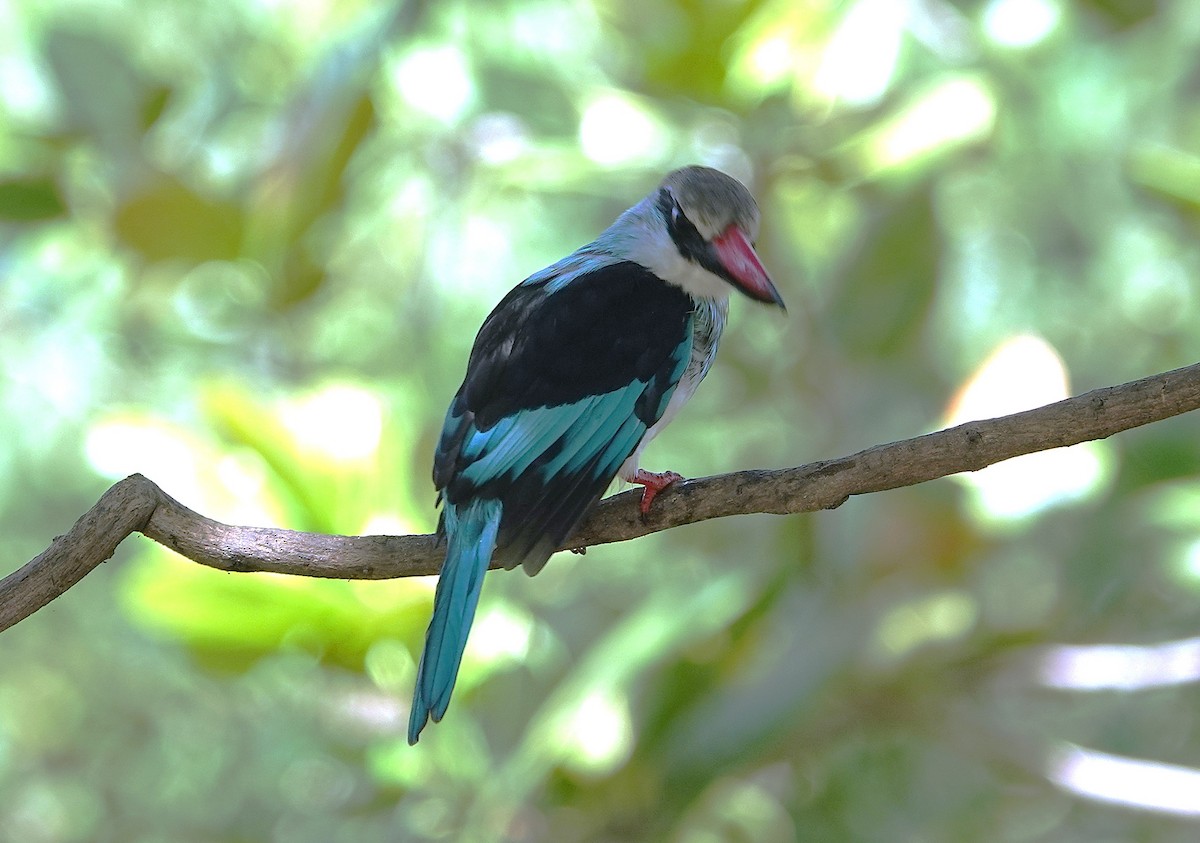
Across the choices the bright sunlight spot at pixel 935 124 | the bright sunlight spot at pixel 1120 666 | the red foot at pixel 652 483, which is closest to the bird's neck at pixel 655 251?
the red foot at pixel 652 483

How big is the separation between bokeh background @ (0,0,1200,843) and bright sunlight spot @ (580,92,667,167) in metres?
0.01

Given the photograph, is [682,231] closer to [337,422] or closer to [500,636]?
[337,422]

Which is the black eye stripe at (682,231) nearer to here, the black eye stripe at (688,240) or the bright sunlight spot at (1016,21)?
the black eye stripe at (688,240)

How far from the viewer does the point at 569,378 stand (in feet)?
6.68

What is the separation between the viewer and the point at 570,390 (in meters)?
2.03

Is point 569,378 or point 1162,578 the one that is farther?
point 1162,578

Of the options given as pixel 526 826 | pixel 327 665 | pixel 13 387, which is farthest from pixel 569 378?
pixel 13 387

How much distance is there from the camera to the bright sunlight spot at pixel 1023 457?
2.45 m

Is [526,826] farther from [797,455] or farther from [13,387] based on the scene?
[13,387]

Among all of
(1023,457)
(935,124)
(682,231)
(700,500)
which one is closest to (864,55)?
(935,124)

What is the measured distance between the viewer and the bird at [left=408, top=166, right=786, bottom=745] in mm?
1865

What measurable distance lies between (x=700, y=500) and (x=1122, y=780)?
1344 mm

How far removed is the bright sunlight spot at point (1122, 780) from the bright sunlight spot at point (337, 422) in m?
1.50

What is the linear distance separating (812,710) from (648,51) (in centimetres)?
149
